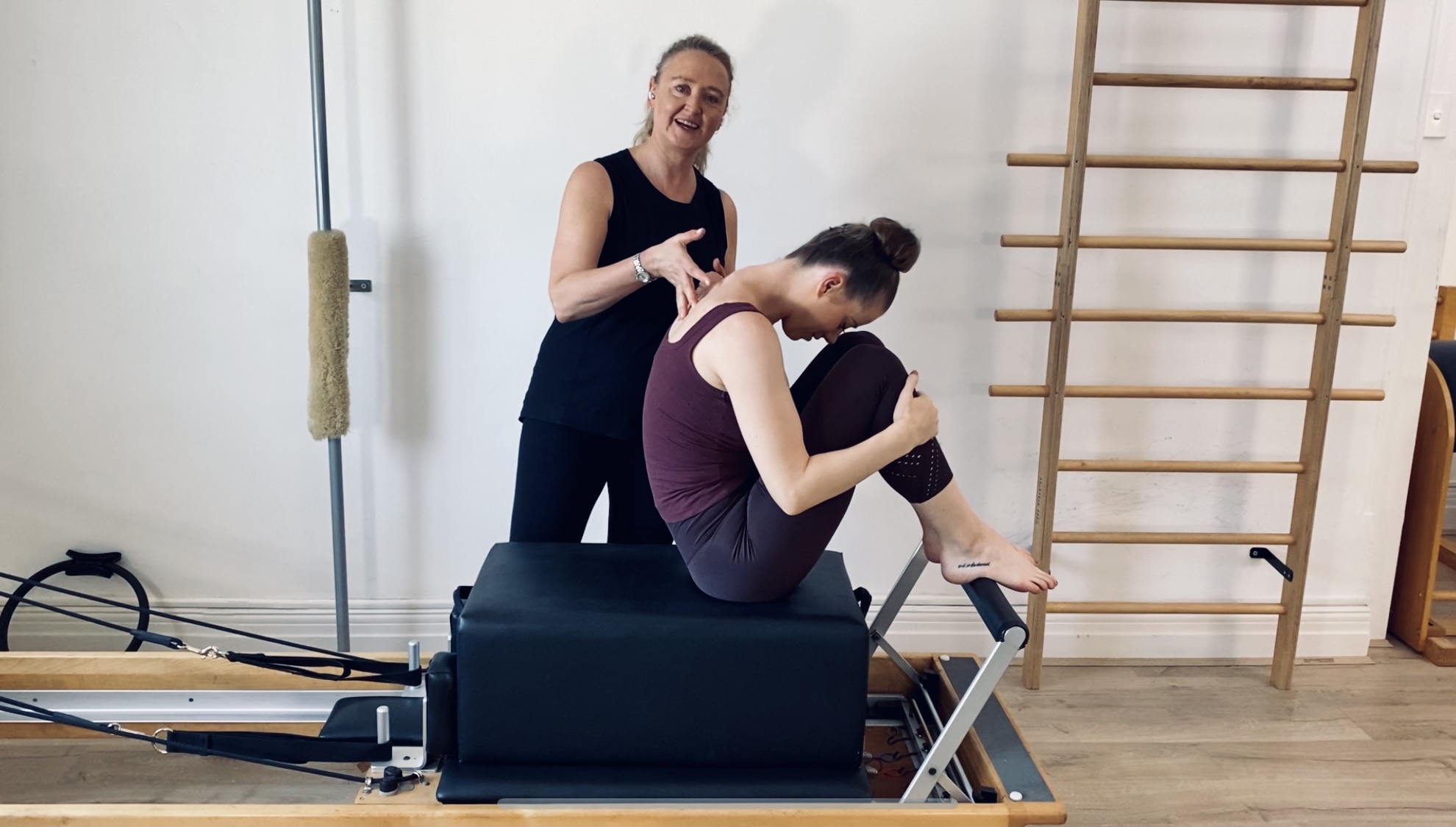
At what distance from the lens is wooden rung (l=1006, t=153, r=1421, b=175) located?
7.82 feet

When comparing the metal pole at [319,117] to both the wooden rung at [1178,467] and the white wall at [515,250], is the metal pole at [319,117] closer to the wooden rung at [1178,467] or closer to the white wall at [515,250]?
the white wall at [515,250]

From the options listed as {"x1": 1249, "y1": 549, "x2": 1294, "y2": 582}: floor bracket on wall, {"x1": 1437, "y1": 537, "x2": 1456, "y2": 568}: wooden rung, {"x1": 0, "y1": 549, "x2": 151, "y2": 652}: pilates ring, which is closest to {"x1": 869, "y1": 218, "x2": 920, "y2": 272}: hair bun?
{"x1": 1249, "y1": 549, "x2": 1294, "y2": 582}: floor bracket on wall

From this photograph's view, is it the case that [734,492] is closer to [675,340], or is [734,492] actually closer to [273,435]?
[675,340]

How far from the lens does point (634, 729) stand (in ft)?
4.84

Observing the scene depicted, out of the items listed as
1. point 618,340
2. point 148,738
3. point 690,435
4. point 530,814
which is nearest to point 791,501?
point 690,435

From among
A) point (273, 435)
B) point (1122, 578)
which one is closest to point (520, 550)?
point (273, 435)

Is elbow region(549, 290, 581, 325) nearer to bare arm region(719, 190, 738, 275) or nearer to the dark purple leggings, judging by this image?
bare arm region(719, 190, 738, 275)

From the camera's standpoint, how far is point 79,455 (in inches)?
102

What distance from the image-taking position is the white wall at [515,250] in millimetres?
2432

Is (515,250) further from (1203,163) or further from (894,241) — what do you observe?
(1203,163)

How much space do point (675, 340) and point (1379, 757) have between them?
1.89 metres

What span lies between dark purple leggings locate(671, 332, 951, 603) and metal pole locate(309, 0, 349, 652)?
119 centimetres

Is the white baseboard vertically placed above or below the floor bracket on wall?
below

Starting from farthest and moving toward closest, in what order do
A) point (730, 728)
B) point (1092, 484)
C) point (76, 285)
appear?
point (1092, 484) → point (76, 285) → point (730, 728)
